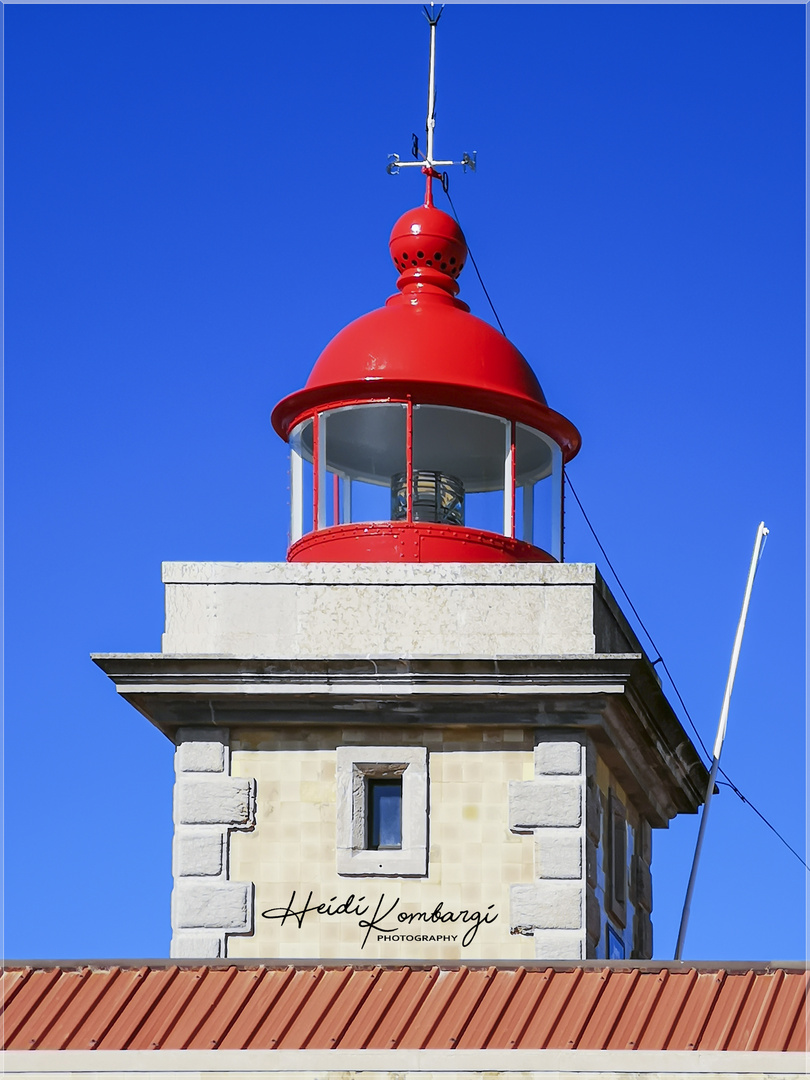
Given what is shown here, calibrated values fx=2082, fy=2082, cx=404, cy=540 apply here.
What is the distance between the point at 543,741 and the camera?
59.3 ft

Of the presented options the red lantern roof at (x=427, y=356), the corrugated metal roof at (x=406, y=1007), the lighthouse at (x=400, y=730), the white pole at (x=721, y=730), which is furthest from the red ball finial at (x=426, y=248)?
the corrugated metal roof at (x=406, y=1007)

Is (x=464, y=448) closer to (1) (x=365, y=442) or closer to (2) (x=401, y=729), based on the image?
(1) (x=365, y=442)

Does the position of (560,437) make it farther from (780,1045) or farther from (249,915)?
(780,1045)

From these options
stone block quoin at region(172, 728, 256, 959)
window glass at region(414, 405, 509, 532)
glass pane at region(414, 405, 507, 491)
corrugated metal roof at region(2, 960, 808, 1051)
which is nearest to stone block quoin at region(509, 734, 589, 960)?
stone block quoin at region(172, 728, 256, 959)

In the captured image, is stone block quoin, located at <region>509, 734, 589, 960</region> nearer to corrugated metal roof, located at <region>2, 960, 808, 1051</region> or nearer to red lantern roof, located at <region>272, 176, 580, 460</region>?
corrugated metal roof, located at <region>2, 960, 808, 1051</region>

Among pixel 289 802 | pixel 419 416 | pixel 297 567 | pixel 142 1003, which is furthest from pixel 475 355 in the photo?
pixel 142 1003

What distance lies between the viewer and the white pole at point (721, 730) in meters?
19.8

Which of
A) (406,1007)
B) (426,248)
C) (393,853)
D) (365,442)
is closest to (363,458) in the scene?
(365,442)

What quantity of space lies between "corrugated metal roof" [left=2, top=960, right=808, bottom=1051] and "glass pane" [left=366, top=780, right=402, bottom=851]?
327cm

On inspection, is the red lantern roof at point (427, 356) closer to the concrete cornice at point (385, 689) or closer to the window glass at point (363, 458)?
the window glass at point (363, 458)

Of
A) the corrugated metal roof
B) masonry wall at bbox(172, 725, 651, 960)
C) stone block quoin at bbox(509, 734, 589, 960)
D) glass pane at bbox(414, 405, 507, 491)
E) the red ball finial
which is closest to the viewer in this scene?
the corrugated metal roof

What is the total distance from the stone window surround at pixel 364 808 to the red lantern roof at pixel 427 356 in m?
3.39

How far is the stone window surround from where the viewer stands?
17.9 meters
